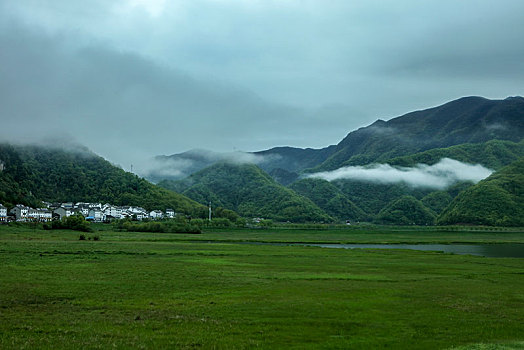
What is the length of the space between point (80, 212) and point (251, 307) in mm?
155475

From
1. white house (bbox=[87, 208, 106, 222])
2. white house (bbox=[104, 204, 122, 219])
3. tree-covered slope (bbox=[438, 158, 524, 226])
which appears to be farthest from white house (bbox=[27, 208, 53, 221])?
tree-covered slope (bbox=[438, 158, 524, 226])

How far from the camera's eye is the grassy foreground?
19281 millimetres

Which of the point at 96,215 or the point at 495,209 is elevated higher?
the point at 96,215

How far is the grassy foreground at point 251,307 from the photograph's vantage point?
19281mm

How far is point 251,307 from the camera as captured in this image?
2577 cm

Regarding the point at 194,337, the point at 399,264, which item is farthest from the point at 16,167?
the point at 194,337

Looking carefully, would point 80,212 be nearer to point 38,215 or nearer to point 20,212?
point 38,215

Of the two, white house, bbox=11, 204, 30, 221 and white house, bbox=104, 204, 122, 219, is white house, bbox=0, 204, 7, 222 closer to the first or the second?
white house, bbox=11, 204, 30, 221

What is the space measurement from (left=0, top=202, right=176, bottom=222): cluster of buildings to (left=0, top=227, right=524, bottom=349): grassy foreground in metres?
112

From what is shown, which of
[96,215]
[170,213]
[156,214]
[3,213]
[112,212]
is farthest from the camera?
[170,213]

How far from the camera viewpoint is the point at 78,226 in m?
116

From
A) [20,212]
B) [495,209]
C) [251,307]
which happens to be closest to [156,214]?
[20,212]

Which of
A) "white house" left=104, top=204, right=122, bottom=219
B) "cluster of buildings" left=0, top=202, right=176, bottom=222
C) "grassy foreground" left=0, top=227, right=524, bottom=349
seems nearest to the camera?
"grassy foreground" left=0, top=227, right=524, bottom=349

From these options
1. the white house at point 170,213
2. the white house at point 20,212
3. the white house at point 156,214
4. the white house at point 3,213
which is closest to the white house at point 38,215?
the white house at point 20,212
